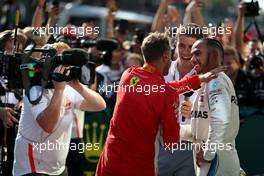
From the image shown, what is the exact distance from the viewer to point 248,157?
8406 millimetres

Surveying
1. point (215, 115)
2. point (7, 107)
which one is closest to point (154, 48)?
point (215, 115)

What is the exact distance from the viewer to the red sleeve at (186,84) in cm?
553

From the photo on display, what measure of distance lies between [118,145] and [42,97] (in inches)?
30.7

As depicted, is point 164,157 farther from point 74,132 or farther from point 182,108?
point 74,132

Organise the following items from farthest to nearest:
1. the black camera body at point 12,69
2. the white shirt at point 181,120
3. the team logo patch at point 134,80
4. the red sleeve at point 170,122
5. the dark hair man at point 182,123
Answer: the dark hair man at point 182,123, the white shirt at point 181,120, the black camera body at point 12,69, the team logo patch at point 134,80, the red sleeve at point 170,122

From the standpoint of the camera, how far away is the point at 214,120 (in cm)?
520

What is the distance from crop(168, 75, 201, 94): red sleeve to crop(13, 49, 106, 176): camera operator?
2.53ft

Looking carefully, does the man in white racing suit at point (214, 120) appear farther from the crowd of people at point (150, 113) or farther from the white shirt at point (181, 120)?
the white shirt at point (181, 120)

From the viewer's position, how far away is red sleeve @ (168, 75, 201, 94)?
553 centimetres

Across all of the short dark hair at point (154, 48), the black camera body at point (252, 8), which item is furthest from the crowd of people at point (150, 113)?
the black camera body at point (252, 8)

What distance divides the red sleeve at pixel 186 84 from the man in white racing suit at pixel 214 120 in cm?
7

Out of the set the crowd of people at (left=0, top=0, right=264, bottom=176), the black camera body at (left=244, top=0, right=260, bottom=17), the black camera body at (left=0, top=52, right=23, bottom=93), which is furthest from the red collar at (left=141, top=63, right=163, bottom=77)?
the black camera body at (left=244, top=0, right=260, bottom=17)

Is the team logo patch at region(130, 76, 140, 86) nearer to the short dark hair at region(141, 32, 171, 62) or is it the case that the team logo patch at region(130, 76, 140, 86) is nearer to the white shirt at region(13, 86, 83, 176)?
the short dark hair at region(141, 32, 171, 62)

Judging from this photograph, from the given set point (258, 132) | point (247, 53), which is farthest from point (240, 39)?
point (258, 132)
